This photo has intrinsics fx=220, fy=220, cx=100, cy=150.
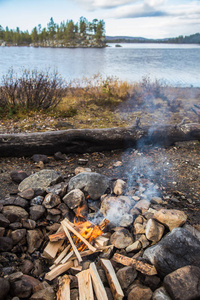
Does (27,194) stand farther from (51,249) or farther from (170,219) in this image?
(170,219)

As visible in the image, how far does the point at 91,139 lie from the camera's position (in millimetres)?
5133

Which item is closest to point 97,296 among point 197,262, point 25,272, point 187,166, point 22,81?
point 25,272

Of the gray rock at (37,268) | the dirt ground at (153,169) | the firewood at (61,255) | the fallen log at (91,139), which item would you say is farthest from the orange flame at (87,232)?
A: the fallen log at (91,139)

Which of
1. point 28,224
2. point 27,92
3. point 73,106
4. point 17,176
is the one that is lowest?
point 28,224

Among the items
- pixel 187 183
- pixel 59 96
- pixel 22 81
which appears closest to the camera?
pixel 187 183

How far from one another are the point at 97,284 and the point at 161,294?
2.04 ft

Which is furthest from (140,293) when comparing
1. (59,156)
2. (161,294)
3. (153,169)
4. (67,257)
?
(59,156)

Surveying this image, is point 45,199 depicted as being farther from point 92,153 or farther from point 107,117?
point 107,117

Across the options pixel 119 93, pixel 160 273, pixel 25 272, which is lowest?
pixel 25 272

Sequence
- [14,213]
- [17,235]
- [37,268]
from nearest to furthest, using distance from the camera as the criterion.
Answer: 1. [37,268]
2. [17,235]
3. [14,213]

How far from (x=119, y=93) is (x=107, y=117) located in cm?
276

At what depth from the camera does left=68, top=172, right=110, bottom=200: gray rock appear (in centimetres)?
339

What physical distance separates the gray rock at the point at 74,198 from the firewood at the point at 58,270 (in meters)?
0.80

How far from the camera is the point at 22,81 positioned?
7758 mm
